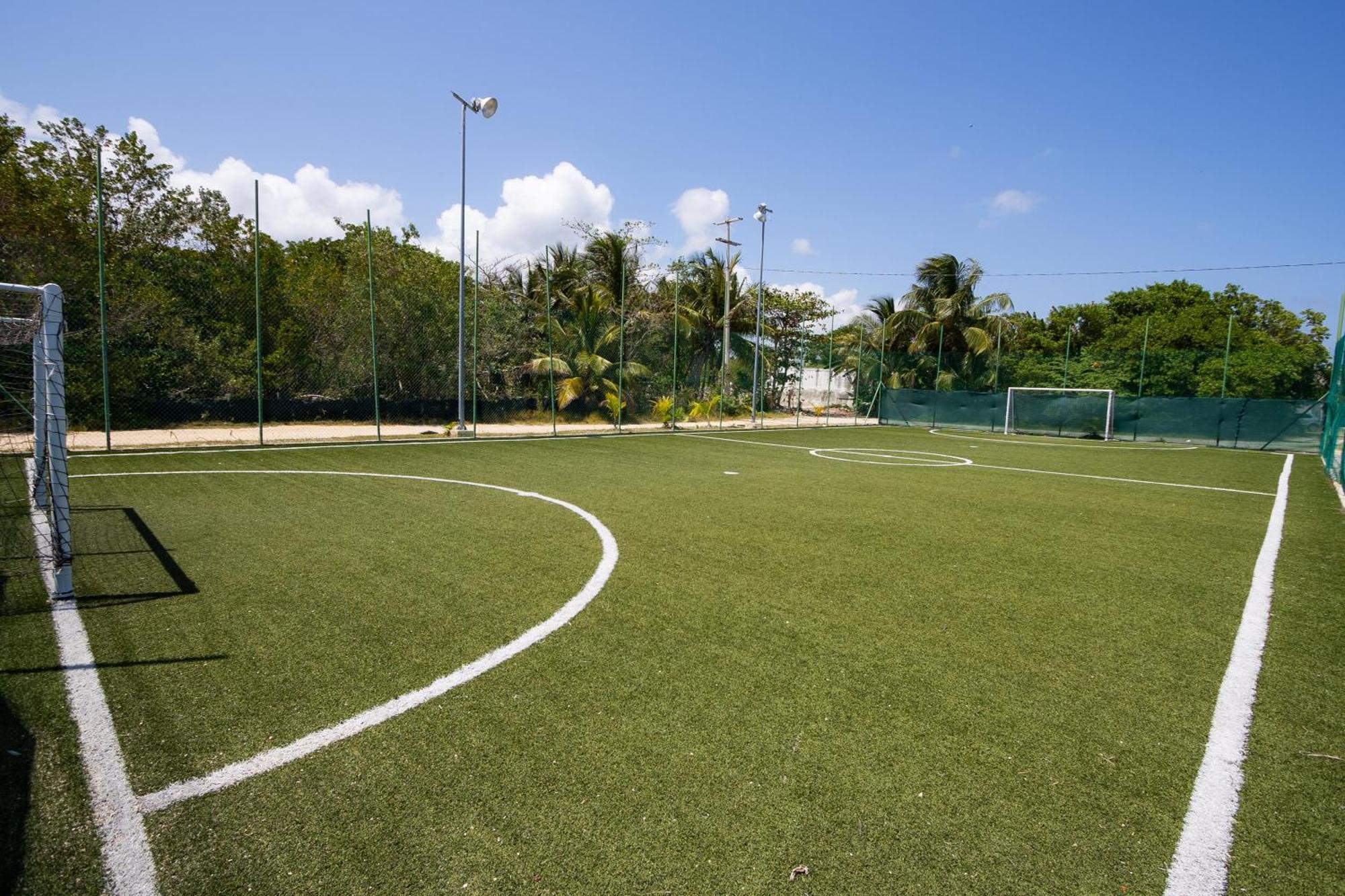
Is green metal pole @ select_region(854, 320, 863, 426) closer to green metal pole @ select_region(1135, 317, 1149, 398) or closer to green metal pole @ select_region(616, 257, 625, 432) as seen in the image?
green metal pole @ select_region(1135, 317, 1149, 398)

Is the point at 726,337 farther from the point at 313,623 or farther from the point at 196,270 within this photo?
the point at 313,623

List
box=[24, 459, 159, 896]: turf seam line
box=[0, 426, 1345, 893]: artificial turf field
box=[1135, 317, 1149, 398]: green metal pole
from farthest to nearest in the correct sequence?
box=[1135, 317, 1149, 398]: green metal pole < box=[0, 426, 1345, 893]: artificial turf field < box=[24, 459, 159, 896]: turf seam line

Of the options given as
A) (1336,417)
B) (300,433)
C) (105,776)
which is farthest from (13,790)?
(1336,417)

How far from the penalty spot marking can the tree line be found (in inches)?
223

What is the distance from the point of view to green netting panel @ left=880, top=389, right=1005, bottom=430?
21484 millimetres

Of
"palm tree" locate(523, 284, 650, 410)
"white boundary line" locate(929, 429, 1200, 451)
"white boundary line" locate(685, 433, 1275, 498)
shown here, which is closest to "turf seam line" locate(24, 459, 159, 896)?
"white boundary line" locate(685, 433, 1275, 498)

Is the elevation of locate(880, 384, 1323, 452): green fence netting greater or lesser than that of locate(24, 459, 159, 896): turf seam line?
greater

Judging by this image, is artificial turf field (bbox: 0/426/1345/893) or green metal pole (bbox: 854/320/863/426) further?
green metal pole (bbox: 854/320/863/426)

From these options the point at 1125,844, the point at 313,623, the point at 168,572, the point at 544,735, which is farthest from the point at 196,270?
the point at 1125,844

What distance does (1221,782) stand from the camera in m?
2.21

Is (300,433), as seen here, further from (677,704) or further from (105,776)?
(677,704)

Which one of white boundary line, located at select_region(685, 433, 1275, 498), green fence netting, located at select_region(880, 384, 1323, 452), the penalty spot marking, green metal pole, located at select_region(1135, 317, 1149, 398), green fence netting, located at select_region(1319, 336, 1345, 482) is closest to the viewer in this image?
white boundary line, located at select_region(685, 433, 1275, 498)

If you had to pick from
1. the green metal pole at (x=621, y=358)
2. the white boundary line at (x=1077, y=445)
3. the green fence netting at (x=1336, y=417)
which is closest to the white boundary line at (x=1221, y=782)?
the green fence netting at (x=1336, y=417)

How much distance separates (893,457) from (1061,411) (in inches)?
418
